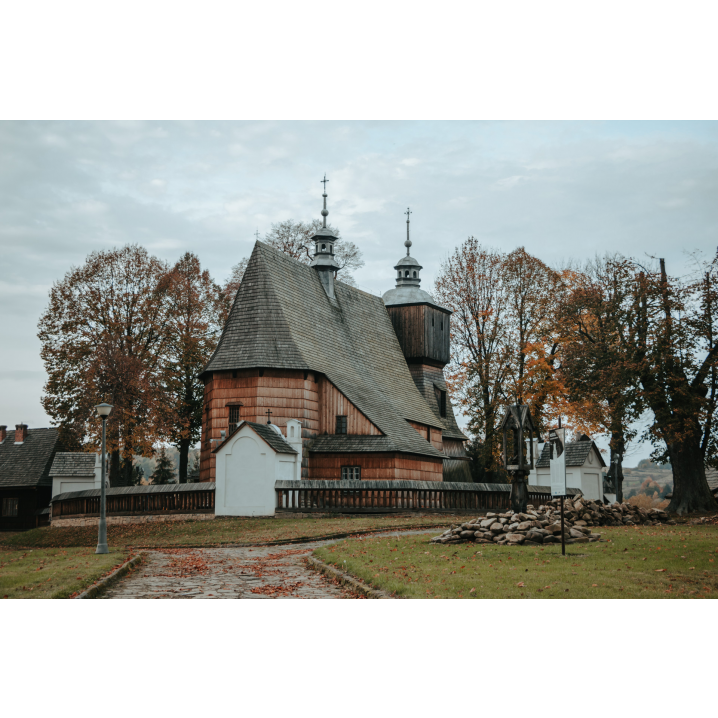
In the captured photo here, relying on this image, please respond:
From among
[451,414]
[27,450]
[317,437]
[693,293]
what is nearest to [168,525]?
[317,437]

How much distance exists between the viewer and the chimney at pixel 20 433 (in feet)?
141

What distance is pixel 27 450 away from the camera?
4216 centimetres

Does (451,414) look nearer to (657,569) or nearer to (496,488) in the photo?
(496,488)

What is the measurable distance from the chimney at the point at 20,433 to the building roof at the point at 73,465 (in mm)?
8045

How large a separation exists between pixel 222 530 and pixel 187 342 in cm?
2167

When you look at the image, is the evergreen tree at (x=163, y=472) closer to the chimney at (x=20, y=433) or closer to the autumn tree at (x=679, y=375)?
the chimney at (x=20, y=433)

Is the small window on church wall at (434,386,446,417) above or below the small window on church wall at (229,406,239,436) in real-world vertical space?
above

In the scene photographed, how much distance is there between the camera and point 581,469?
31.2m

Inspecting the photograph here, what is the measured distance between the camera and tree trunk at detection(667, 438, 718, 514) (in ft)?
85.9

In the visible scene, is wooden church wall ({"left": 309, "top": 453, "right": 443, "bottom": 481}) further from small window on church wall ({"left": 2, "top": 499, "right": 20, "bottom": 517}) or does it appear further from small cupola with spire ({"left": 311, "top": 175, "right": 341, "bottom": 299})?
small window on church wall ({"left": 2, "top": 499, "right": 20, "bottom": 517})

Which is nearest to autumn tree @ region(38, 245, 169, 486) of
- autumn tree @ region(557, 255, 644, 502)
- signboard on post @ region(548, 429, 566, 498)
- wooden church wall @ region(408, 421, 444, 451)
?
wooden church wall @ region(408, 421, 444, 451)

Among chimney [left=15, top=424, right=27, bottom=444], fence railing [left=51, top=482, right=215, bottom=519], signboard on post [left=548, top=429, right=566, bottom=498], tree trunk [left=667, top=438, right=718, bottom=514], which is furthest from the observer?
chimney [left=15, top=424, right=27, bottom=444]

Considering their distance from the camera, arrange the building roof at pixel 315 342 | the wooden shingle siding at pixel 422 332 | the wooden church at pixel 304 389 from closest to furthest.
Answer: the wooden church at pixel 304 389
the building roof at pixel 315 342
the wooden shingle siding at pixel 422 332

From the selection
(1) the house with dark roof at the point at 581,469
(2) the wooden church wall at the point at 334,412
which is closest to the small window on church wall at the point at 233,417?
(2) the wooden church wall at the point at 334,412
